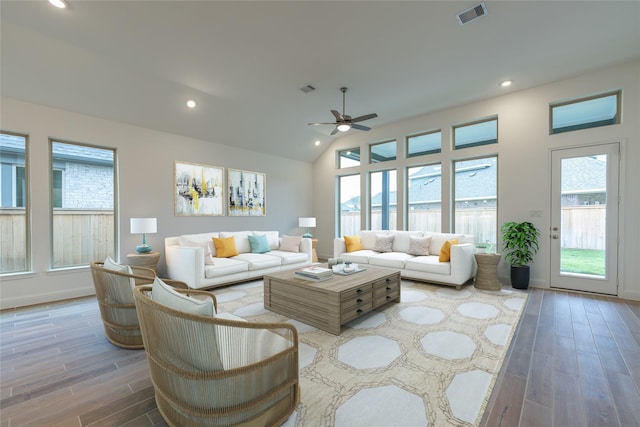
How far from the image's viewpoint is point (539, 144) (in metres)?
4.51

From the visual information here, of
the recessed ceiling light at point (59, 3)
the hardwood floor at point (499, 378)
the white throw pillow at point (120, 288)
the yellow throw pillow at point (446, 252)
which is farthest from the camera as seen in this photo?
the yellow throw pillow at point (446, 252)

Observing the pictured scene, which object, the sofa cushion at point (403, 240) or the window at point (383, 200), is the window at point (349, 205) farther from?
the sofa cushion at point (403, 240)

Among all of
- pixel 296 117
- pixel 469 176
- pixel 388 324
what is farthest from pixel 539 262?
pixel 296 117

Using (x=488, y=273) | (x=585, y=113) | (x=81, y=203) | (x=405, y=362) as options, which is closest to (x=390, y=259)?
(x=488, y=273)

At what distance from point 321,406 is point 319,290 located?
1239mm

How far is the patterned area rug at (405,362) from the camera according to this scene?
164 cm

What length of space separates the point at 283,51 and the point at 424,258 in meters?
3.93

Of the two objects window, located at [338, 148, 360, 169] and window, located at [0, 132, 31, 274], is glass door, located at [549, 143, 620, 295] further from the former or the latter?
window, located at [0, 132, 31, 274]

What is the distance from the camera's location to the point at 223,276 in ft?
14.2

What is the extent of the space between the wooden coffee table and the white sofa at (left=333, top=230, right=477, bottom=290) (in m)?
1.18

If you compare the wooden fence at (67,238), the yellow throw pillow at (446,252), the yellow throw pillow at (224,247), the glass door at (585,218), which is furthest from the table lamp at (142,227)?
the glass door at (585,218)

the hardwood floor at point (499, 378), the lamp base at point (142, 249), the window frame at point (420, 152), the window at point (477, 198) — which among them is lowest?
the hardwood floor at point (499, 378)

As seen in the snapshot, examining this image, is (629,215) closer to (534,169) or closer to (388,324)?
(534,169)

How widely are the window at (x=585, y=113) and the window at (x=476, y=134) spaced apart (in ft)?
2.76
